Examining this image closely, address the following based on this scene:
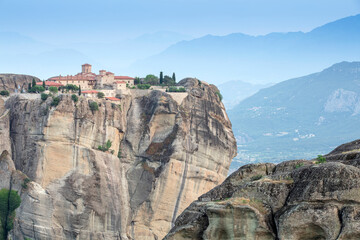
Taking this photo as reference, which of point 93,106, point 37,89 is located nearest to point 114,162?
point 93,106

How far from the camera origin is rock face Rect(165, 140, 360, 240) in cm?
2517

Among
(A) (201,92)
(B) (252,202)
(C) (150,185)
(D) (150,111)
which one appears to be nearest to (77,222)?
(C) (150,185)

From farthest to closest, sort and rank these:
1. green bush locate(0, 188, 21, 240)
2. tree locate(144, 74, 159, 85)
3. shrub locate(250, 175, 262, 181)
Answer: tree locate(144, 74, 159, 85), green bush locate(0, 188, 21, 240), shrub locate(250, 175, 262, 181)

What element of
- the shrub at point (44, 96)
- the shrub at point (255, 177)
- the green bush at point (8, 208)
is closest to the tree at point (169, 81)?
the shrub at point (44, 96)

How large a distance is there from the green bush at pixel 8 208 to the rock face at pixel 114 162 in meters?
0.62

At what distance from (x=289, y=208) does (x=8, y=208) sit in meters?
56.4

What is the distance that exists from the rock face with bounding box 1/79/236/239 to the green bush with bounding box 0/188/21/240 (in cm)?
62

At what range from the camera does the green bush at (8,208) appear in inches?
3076

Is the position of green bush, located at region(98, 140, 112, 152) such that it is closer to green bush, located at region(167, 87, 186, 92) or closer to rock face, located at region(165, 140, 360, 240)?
green bush, located at region(167, 87, 186, 92)

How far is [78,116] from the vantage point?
267 feet

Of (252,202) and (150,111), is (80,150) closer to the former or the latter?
(150,111)

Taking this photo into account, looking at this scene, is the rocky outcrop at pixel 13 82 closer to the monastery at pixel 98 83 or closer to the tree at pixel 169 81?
the monastery at pixel 98 83

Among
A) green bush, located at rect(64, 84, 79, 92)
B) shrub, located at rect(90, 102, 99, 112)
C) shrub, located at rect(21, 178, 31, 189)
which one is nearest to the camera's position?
shrub, located at rect(21, 178, 31, 189)

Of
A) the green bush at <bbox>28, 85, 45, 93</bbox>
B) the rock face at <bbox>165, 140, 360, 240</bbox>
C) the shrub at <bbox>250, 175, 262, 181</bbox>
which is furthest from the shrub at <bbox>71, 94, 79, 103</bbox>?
the shrub at <bbox>250, 175, 262, 181</bbox>
